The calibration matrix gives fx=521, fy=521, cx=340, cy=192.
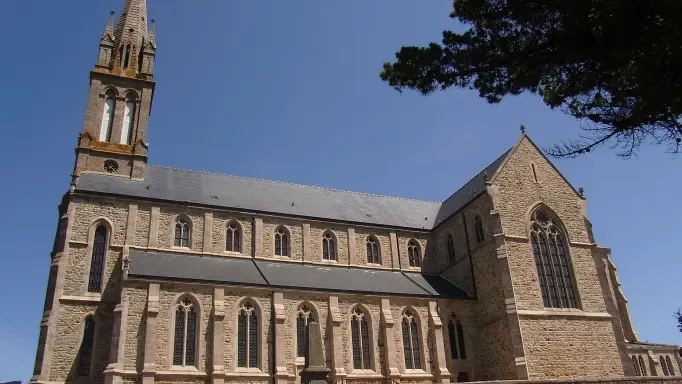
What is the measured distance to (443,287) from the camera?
3081cm

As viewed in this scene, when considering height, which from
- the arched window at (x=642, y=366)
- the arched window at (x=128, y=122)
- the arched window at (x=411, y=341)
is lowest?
the arched window at (x=642, y=366)

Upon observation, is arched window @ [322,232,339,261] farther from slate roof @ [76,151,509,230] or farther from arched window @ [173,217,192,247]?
arched window @ [173,217,192,247]

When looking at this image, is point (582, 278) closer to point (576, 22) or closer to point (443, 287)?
point (443, 287)

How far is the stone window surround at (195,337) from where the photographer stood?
22.8m

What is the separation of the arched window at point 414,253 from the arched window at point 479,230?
5.17 metres

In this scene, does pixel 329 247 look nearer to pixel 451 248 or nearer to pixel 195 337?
pixel 451 248

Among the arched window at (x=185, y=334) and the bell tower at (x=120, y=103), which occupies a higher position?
the bell tower at (x=120, y=103)

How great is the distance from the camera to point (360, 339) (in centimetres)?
2633

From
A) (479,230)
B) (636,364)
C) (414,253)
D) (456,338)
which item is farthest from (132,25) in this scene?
(636,364)

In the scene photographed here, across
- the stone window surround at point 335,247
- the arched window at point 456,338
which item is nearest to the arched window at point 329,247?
the stone window surround at point 335,247

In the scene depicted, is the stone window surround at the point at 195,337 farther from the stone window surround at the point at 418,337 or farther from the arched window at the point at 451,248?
the arched window at the point at 451,248

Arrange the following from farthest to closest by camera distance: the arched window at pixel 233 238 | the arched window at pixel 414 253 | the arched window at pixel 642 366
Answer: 1. the arched window at pixel 414 253
2. the arched window at pixel 642 366
3. the arched window at pixel 233 238

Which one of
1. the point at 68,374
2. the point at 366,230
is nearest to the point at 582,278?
the point at 366,230

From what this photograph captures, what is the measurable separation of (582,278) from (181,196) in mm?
23276
